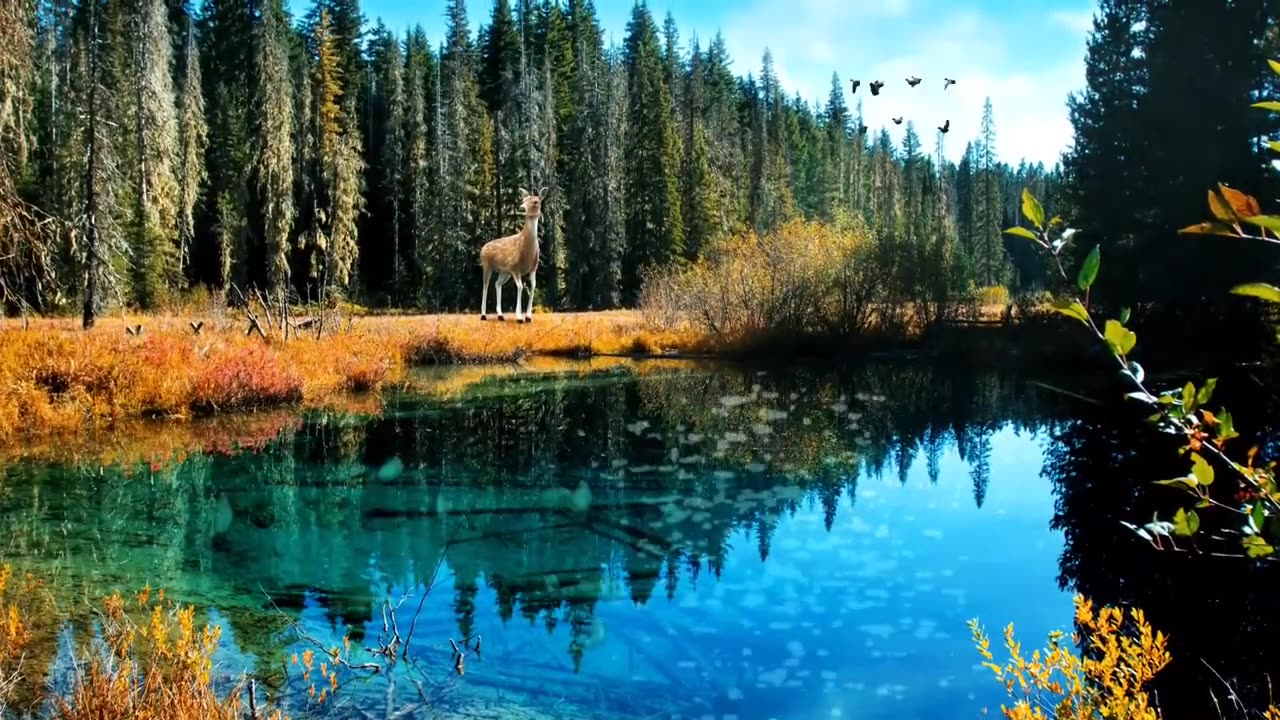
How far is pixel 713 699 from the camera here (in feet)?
19.1

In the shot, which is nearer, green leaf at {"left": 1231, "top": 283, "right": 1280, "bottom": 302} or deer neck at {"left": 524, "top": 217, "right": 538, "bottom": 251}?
green leaf at {"left": 1231, "top": 283, "right": 1280, "bottom": 302}

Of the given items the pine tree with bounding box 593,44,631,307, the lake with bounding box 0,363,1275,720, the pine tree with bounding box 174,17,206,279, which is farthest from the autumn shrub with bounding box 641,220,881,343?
the pine tree with bounding box 174,17,206,279

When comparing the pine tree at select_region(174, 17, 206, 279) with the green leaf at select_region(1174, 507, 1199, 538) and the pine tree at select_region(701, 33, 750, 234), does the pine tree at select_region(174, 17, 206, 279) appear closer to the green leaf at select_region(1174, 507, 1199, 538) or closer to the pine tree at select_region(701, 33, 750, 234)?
the pine tree at select_region(701, 33, 750, 234)

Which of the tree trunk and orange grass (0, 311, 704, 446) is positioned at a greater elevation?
the tree trunk

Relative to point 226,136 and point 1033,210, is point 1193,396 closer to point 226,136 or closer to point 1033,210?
point 1033,210

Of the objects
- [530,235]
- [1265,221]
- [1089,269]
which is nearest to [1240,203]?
[1265,221]

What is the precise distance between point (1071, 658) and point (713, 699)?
110 inches

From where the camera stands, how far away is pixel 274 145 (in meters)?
37.4

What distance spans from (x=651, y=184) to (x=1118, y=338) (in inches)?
1857

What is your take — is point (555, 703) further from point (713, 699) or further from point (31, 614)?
point (31, 614)

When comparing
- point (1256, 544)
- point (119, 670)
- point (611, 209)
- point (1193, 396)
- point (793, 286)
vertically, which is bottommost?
point (119, 670)

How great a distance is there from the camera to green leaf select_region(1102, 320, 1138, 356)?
151cm

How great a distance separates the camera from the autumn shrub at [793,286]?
2819 centimetres

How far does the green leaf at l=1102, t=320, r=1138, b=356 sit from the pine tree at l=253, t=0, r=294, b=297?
37.7 metres
